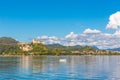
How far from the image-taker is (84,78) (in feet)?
278

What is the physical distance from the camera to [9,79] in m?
80.9

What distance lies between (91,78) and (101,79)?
3229 mm

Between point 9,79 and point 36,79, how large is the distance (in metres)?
6.73

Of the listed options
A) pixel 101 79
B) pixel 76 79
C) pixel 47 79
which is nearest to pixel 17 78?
pixel 47 79

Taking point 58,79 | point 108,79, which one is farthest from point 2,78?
point 108,79

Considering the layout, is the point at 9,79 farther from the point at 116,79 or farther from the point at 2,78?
the point at 116,79

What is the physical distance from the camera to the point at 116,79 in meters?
81.9

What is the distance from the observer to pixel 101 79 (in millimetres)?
82250

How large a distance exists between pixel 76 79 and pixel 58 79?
4.55 metres

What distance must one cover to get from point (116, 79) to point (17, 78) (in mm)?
25289

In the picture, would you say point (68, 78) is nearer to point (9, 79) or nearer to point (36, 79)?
point (36, 79)

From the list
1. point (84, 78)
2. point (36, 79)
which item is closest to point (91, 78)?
point (84, 78)

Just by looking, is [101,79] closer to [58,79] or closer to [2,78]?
[58,79]

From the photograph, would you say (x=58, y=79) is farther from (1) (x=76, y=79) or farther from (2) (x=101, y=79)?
(2) (x=101, y=79)
